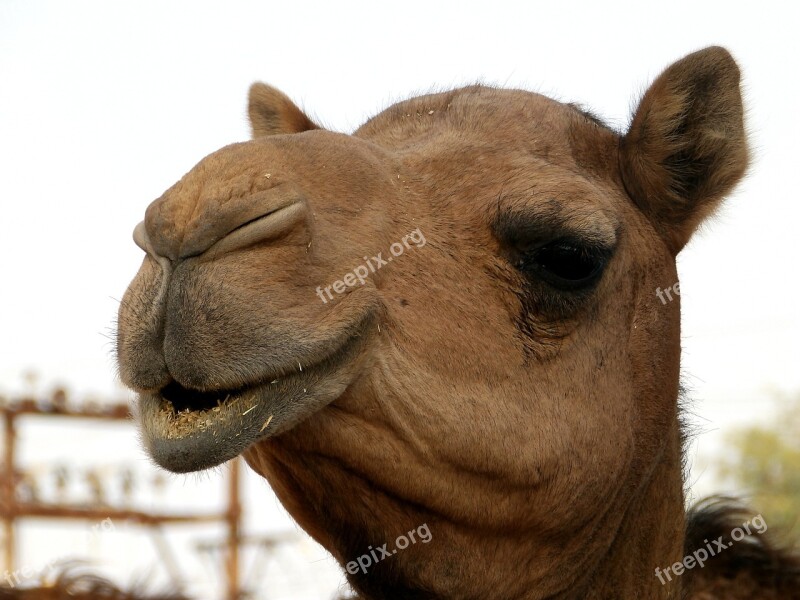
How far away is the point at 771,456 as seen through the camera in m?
31.2

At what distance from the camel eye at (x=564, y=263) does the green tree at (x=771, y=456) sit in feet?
69.5

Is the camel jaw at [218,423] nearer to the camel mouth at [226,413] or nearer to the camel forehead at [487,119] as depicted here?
the camel mouth at [226,413]

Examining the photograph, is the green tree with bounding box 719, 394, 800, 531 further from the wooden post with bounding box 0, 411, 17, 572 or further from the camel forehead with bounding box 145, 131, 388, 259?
the camel forehead with bounding box 145, 131, 388, 259

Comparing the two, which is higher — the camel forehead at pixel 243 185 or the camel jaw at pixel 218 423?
the camel forehead at pixel 243 185

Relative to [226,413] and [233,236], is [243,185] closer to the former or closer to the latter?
[233,236]

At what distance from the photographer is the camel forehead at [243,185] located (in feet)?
10.2

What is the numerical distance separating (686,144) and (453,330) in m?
1.85

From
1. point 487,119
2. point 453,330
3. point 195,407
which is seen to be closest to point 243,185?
point 195,407

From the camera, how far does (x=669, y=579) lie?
466 centimetres

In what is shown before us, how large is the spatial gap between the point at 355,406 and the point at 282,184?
0.80 m

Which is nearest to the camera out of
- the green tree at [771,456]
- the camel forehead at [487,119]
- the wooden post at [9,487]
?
the camel forehead at [487,119]

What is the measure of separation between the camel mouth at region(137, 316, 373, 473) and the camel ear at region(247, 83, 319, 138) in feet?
8.56

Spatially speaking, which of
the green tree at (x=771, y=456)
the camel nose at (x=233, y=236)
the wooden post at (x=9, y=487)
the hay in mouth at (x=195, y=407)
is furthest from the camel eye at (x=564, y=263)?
the green tree at (x=771, y=456)

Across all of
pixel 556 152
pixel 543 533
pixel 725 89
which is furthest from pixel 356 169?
pixel 725 89
